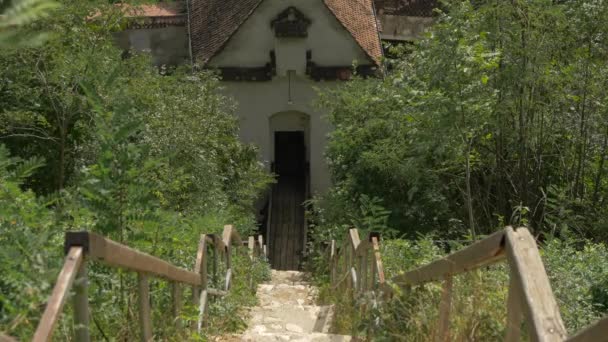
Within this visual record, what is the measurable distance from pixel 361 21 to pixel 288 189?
215 inches

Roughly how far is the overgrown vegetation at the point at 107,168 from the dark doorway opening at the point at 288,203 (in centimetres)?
243

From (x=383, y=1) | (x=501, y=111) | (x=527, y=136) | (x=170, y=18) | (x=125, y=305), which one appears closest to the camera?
(x=125, y=305)

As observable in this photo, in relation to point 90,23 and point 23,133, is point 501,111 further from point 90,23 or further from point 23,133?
point 23,133

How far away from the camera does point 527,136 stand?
40.4 feet

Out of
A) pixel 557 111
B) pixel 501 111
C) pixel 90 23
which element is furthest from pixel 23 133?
pixel 557 111

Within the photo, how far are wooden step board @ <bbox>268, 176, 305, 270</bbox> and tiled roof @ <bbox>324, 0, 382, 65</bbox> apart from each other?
4.77 m

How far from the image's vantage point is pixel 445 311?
414 centimetres

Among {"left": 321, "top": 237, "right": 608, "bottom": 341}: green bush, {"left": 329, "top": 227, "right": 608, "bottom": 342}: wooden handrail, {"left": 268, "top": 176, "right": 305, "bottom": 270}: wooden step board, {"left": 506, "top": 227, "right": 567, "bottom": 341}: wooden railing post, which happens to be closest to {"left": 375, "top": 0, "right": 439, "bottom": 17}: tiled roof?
{"left": 268, "top": 176, "right": 305, "bottom": 270}: wooden step board

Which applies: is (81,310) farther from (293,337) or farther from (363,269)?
(363,269)

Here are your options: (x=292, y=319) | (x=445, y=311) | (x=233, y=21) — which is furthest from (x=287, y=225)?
(x=445, y=311)

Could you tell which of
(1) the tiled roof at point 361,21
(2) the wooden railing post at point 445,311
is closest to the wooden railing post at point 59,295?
(2) the wooden railing post at point 445,311

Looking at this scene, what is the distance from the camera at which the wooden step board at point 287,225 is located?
68.6ft

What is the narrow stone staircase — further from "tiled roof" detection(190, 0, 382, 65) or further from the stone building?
"tiled roof" detection(190, 0, 382, 65)

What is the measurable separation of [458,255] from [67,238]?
1810mm
